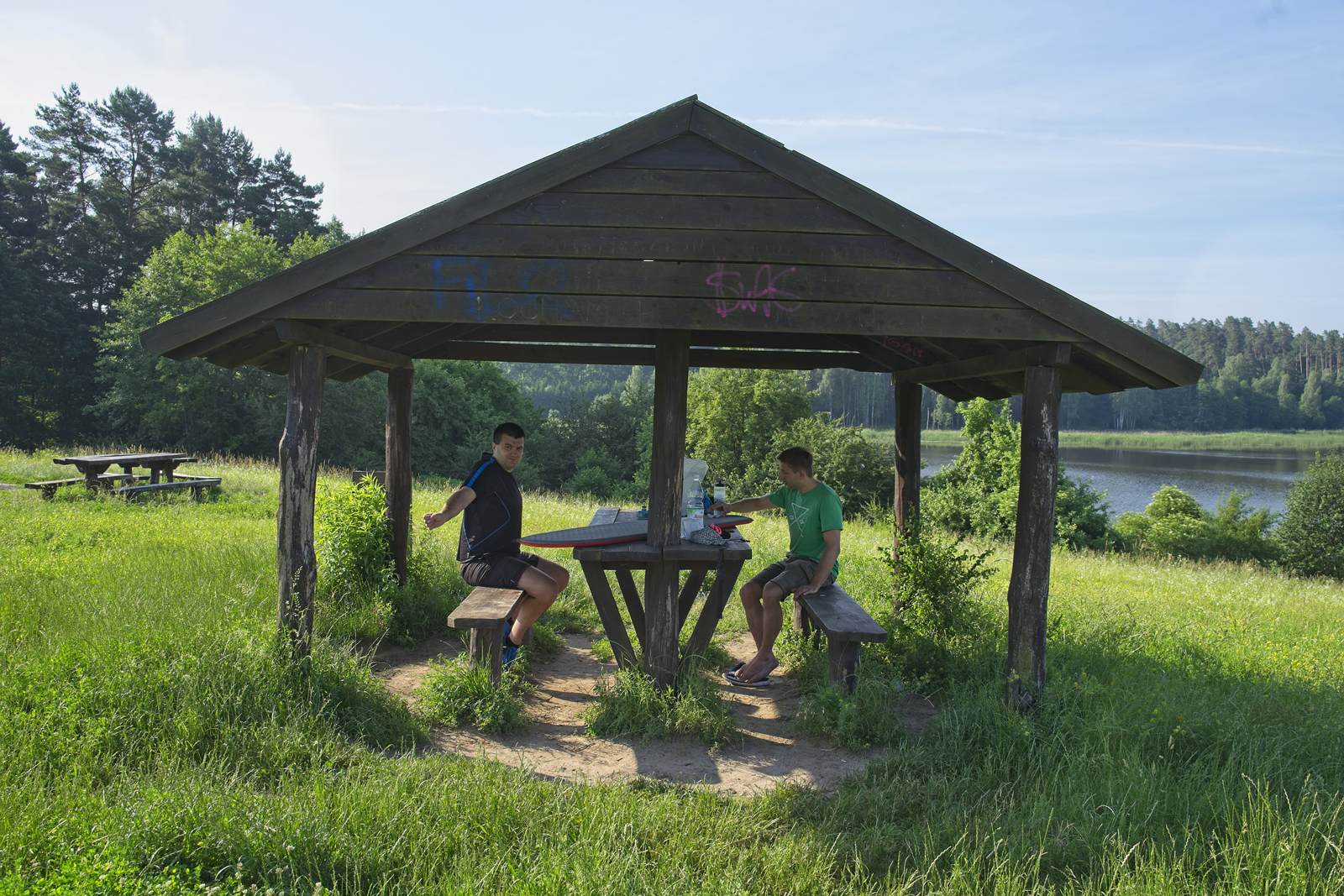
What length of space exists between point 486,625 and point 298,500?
144 centimetres

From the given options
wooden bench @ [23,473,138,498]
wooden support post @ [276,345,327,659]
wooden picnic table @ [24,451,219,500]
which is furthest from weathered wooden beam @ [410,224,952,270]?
wooden bench @ [23,473,138,498]

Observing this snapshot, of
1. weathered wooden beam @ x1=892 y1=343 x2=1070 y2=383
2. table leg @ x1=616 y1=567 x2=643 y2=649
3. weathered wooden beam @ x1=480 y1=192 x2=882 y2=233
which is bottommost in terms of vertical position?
table leg @ x1=616 y1=567 x2=643 y2=649

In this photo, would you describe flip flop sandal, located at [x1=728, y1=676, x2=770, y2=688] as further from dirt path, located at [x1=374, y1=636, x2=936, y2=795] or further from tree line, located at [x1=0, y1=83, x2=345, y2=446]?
tree line, located at [x1=0, y1=83, x2=345, y2=446]

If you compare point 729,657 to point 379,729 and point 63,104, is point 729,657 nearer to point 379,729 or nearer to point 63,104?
point 379,729

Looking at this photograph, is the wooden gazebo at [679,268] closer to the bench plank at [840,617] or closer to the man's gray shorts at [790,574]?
the bench plank at [840,617]

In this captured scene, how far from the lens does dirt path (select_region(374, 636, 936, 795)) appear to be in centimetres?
465

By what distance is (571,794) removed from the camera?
13.4ft

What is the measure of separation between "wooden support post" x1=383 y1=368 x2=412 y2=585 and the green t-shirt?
356 cm

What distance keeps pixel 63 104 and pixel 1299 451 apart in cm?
10132

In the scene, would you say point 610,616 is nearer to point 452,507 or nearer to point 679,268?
point 452,507

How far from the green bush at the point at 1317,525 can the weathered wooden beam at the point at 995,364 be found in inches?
1137

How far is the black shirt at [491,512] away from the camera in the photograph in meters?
6.07

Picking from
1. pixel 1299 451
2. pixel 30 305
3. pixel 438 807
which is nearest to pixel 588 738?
pixel 438 807

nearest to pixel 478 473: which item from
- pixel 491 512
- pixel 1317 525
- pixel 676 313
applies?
pixel 491 512
